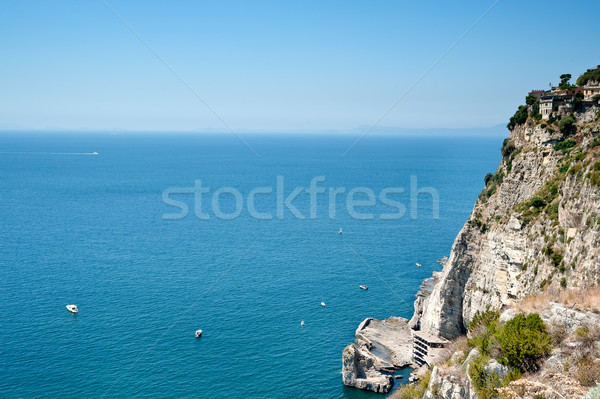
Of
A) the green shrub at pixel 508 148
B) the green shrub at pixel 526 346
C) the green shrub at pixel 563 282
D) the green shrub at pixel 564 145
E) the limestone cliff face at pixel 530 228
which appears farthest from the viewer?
the green shrub at pixel 508 148

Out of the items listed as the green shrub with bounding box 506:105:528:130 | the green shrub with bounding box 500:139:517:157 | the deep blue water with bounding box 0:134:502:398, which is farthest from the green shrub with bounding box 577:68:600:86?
the deep blue water with bounding box 0:134:502:398

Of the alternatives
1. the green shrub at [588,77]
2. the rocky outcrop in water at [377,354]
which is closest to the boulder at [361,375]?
the rocky outcrop in water at [377,354]

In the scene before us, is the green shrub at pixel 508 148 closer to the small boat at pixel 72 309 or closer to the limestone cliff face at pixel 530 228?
the limestone cliff face at pixel 530 228

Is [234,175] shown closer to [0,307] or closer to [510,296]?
[0,307]

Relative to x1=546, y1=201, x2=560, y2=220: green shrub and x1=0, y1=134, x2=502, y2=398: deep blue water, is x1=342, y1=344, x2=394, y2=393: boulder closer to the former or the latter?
x1=0, y1=134, x2=502, y2=398: deep blue water

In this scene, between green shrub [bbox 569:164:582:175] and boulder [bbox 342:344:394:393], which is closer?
green shrub [bbox 569:164:582:175]

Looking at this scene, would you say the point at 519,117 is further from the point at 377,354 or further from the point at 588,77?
the point at 377,354
